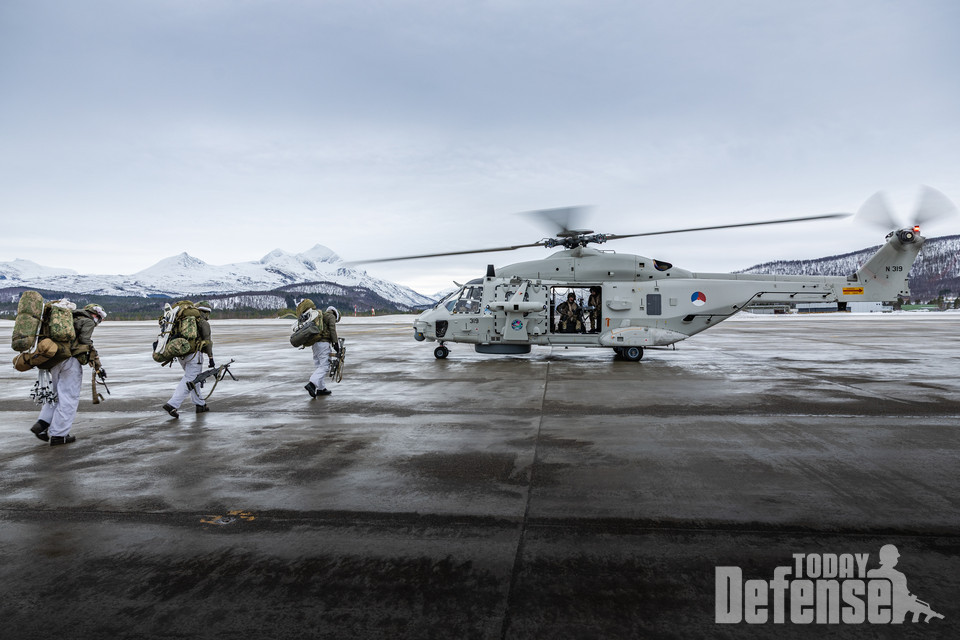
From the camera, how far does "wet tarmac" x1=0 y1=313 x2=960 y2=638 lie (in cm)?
255

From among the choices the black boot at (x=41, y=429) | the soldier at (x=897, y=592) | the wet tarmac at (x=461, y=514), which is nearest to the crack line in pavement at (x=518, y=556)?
the wet tarmac at (x=461, y=514)

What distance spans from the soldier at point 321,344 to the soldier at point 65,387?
3.06 m

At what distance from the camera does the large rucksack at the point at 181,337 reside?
715cm

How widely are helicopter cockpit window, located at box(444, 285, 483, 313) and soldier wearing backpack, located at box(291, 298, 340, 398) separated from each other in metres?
6.45

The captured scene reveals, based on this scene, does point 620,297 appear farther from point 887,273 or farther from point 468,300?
point 887,273

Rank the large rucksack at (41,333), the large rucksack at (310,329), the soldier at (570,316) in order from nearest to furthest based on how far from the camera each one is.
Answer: the large rucksack at (41,333), the large rucksack at (310,329), the soldier at (570,316)

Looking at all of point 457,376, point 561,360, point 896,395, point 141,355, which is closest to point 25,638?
point 457,376

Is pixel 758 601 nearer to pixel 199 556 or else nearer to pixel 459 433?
pixel 199 556

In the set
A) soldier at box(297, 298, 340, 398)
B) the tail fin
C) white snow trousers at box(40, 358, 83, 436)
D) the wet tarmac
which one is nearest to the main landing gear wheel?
the wet tarmac

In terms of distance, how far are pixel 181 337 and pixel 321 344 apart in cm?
215

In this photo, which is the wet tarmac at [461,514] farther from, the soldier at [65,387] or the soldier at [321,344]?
the soldier at [321,344]

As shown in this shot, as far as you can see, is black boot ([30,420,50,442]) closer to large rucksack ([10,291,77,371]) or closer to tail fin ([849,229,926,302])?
large rucksack ([10,291,77,371])

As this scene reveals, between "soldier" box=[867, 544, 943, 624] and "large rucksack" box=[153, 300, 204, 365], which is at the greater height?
"large rucksack" box=[153, 300, 204, 365]

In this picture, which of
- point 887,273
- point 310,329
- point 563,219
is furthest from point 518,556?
point 887,273
